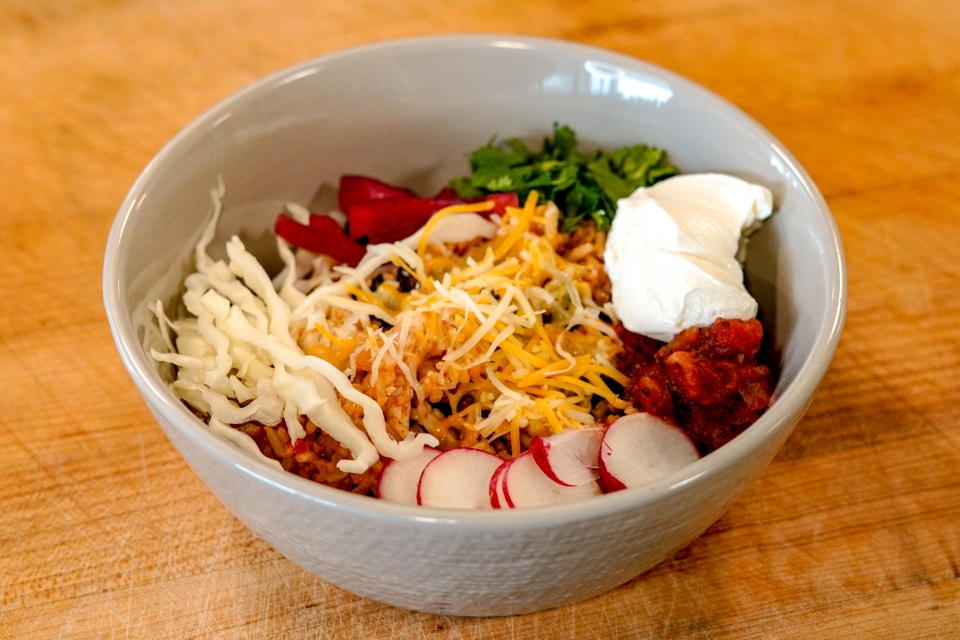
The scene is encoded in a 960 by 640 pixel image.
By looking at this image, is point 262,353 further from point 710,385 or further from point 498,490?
point 710,385

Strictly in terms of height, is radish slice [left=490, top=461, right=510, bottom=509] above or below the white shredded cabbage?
below

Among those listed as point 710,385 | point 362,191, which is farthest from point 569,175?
point 710,385

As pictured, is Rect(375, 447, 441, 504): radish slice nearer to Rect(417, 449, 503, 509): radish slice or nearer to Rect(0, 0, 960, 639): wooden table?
Rect(417, 449, 503, 509): radish slice

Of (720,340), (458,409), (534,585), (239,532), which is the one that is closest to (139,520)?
(239,532)

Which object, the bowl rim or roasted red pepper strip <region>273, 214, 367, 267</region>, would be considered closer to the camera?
the bowl rim

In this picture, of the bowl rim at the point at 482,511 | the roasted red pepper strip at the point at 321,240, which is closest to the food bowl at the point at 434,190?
A: the bowl rim at the point at 482,511

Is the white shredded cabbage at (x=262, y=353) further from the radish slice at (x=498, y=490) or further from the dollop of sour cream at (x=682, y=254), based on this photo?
the dollop of sour cream at (x=682, y=254)

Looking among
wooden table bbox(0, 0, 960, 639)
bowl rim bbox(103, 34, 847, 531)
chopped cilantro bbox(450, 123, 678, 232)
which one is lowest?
wooden table bbox(0, 0, 960, 639)

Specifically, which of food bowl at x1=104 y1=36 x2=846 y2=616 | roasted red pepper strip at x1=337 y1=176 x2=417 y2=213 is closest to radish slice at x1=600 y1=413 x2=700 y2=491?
food bowl at x1=104 y1=36 x2=846 y2=616

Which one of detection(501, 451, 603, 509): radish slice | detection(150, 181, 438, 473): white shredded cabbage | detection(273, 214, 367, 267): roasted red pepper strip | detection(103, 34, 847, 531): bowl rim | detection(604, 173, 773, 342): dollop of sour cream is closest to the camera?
detection(103, 34, 847, 531): bowl rim
